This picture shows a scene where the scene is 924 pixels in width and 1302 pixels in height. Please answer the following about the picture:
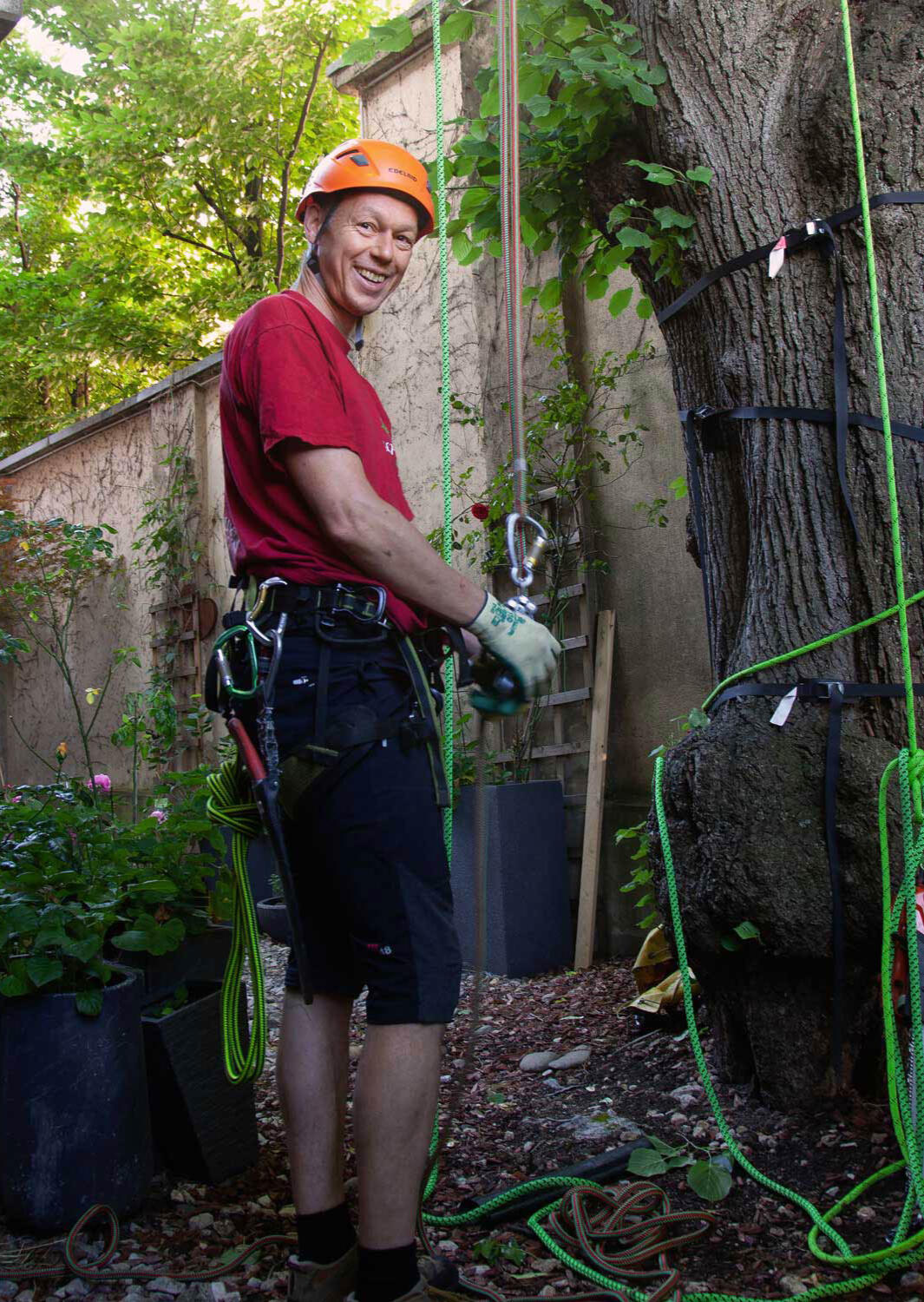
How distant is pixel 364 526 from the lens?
1863mm

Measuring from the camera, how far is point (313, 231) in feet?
7.18

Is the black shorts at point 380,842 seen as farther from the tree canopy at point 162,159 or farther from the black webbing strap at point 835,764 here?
the tree canopy at point 162,159

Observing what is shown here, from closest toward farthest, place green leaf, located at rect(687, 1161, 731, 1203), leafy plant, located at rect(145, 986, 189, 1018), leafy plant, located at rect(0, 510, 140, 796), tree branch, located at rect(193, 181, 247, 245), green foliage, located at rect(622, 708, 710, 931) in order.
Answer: green leaf, located at rect(687, 1161, 731, 1203), leafy plant, located at rect(145, 986, 189, 1018), green foliage, located at rect(622, 708, 710, 931), leafy plant, located at rect(0, 510, 140, 796), tree branch, located at rect(193, 181, 247, 245)

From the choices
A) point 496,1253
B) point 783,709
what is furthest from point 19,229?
point 496,1253

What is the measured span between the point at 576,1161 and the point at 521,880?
2.28 m

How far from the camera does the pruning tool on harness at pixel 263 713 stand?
1.85 meters

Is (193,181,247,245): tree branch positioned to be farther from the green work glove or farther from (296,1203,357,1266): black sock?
(296,1203,357,1266): black sock

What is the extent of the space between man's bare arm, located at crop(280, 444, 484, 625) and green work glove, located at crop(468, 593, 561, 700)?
0.07m

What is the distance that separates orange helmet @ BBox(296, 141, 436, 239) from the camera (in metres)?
2.07

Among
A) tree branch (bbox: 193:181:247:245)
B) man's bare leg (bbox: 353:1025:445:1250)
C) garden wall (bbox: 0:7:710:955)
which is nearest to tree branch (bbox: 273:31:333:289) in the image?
tree branch (bbox: 193:181:247:245)

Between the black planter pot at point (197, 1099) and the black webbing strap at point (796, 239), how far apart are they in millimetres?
2057

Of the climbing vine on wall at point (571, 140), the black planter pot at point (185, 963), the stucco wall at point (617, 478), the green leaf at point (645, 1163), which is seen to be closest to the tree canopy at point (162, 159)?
the stucco wall at point (617, 478)

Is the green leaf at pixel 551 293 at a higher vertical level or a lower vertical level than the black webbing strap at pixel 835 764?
higher

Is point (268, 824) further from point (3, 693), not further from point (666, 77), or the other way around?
point (3, 693)
